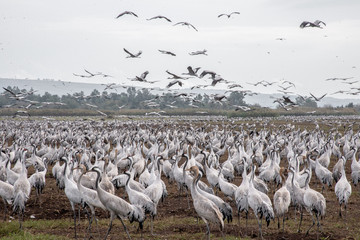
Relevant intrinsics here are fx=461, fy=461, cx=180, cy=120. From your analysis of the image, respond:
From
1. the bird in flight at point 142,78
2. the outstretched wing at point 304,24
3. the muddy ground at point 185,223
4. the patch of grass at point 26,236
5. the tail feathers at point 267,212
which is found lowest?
the muddy ground at point 185,223

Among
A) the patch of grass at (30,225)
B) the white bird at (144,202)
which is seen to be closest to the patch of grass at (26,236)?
the patch of grass at (30,225)

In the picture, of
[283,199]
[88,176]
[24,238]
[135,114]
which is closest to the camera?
[24,238]

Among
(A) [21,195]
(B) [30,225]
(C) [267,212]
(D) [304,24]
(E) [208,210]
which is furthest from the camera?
(D) [304,24]

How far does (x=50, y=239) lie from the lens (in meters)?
9.38

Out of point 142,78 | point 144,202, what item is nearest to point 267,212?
point 144,202

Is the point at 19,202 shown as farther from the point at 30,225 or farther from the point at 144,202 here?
the point at 144,202

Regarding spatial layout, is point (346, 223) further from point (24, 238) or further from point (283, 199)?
point (24, 238)

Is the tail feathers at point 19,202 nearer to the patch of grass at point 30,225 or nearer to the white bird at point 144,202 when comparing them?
the patch of grass at point 30,225

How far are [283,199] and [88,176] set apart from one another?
566 centimetres

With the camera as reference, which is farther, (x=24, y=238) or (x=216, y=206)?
(x=216, y=206)

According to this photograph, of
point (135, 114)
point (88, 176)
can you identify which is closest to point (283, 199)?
point (88, 176)

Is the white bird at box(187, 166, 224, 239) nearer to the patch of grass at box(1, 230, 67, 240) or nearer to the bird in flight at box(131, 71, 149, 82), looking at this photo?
the patch of grass at box(1, 230, 67, 240)

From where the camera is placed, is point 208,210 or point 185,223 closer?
point 208,210

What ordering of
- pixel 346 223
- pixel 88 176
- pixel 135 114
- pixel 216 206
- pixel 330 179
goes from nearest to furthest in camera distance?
1. pixel 216 206
2. pixel 346 223
3. pixel 88 176
4. pixel 330 179
5. pixel 135 114
